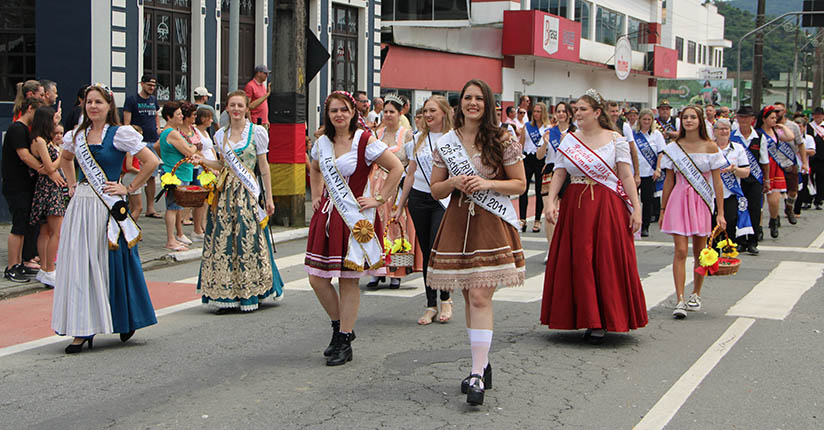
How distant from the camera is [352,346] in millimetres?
7477

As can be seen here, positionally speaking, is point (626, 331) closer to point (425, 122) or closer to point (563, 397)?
point (563, 397)

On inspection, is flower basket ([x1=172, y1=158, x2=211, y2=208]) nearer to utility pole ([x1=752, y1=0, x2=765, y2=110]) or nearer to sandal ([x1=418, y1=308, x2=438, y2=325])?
sandal ([x1=418, y1=308, x2=438, y2=325])

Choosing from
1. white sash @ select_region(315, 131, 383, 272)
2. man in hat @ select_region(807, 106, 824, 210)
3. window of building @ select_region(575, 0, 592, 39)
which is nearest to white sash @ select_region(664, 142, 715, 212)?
white sash @ select_region(315, 131, 383, 272)

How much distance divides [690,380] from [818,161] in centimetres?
1495

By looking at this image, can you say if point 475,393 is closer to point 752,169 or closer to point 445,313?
point 445,313

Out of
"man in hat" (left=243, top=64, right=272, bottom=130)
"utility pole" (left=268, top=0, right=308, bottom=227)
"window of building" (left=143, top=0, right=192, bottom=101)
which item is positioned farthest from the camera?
"window of building" (left=143, top=0, right=192, bottom=101)

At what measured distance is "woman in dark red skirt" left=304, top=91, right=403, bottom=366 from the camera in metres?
6.82

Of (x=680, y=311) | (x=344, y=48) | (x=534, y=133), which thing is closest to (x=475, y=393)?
(x=680, y=311)

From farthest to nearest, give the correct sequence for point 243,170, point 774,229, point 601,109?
1. point 774,229
2. point 243,170
3. point 601,109

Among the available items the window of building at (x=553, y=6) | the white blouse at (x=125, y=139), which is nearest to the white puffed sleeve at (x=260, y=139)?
the white blouse at (x=125, y=139)

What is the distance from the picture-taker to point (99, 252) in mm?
7234

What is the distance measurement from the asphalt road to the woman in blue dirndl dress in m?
0.24

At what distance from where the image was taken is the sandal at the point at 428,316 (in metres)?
8.26

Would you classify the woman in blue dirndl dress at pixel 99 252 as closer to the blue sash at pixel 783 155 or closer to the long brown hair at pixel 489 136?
the long brown hair at pixel 489 136
